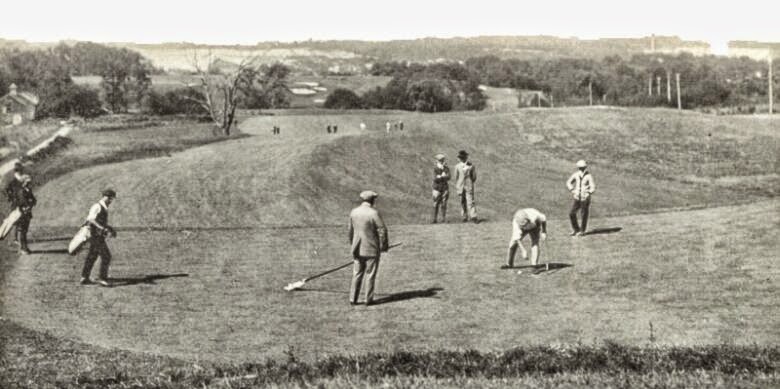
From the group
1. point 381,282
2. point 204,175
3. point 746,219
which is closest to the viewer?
point 381,282

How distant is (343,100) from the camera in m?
121

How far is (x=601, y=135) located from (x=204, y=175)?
148 feet

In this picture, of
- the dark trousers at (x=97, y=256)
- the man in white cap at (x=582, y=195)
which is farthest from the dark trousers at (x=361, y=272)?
the man in white cap at (x=582, y=195)

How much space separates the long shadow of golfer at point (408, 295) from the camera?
16.1 metres

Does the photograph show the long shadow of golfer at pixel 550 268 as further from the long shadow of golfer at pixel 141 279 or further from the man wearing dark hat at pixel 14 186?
the man wearing dark hat at pixel 14 186

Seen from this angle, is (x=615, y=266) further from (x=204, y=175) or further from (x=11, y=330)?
(x=204, y=175)

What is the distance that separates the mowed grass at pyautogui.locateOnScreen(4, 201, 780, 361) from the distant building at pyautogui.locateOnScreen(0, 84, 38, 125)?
24.6ft

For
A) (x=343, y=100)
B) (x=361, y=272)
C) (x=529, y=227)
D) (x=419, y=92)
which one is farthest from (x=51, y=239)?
(x=343, y=100)

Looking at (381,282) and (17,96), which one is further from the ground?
(17,96)

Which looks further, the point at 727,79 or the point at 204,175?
the point at 727,79

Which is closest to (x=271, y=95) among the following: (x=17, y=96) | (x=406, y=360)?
(x=17, y=96)

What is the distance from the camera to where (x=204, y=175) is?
120 feet

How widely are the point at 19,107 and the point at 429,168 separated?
24.3m

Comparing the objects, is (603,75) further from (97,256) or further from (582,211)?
(97,256)
